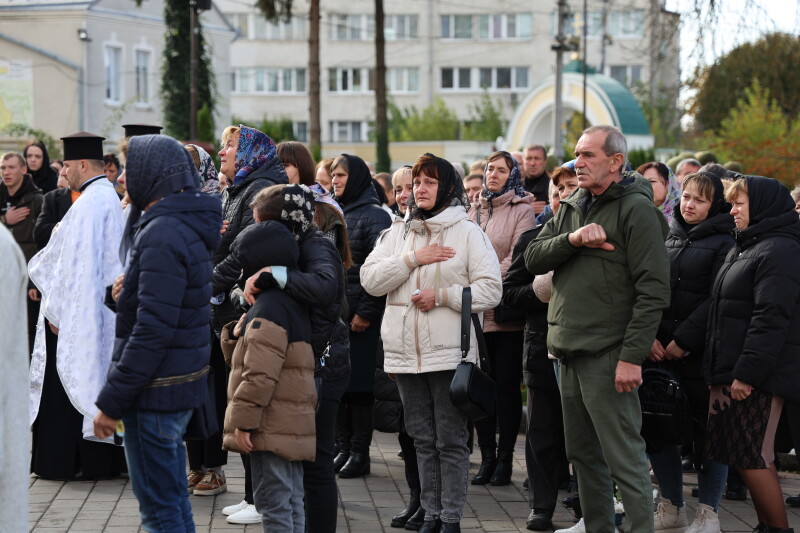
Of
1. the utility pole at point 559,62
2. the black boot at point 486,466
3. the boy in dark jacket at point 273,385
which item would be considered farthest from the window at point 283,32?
the boy in dark jacket at point 273,385

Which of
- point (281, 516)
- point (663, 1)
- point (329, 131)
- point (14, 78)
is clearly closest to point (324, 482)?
point (281, 516)

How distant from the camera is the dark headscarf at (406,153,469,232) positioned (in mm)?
6652

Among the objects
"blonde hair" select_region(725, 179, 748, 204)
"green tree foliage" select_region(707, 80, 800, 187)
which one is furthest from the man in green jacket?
"green tree foliage" select_region(707, 80, 800, 187)

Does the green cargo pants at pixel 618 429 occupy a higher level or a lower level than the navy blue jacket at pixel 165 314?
lower

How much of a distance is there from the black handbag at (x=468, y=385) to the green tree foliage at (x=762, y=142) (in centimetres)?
1486

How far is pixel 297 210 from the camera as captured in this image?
5.56 m

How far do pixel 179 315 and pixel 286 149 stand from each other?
8.33 ft

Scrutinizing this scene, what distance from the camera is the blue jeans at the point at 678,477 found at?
6910mm

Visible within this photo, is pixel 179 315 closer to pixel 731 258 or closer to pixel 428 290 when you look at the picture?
pixel 428 290

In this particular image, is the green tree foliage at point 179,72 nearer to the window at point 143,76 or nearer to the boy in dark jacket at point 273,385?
the window at point 143,76

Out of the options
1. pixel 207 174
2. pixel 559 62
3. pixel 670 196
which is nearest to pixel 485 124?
pixel 559 62

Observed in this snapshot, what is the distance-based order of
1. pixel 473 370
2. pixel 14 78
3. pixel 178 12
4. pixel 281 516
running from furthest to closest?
1. pixel 14 78
2. pixel 178 12
3. pixel 473 370
4. pixel 281 516

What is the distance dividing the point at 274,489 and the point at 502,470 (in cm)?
313

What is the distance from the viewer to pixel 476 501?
7.73 metres
